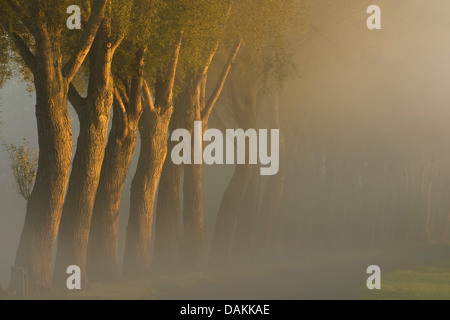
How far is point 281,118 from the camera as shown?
4300cm

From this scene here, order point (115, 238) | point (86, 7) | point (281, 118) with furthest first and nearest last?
point (281, 118) → point (115, 238) → point (86, 7)

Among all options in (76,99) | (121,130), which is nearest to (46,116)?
(76,99)

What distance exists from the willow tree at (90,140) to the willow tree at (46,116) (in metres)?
0.90

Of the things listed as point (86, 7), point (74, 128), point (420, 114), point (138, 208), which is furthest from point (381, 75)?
point (74, 128)

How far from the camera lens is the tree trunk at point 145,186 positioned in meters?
26.4

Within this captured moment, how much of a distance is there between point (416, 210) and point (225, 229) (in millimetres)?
18854

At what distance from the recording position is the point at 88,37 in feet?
71.1

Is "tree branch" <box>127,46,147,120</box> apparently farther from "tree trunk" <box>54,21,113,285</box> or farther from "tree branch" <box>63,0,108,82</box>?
"tree branch" <box>63,0,108,82</box>

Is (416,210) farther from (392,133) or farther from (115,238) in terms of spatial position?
(115,238)

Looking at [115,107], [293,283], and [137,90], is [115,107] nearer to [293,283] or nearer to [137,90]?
[137,90]

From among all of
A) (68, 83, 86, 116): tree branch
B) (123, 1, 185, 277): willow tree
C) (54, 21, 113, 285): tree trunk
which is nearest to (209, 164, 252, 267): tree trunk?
(123, 1, 185, 277): willow tree

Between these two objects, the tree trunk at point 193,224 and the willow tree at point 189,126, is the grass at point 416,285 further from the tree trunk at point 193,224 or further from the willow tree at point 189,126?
the willow tree at point 189,126
